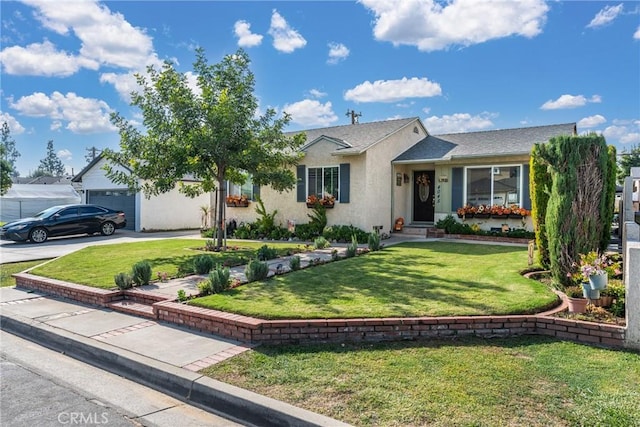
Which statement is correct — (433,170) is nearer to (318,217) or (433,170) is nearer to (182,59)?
(318,217)

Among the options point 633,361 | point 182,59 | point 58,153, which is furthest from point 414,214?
point 58,153

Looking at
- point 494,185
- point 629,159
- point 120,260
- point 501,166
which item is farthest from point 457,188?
point 629,159

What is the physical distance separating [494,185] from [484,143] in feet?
5.70

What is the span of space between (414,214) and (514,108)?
779 cm

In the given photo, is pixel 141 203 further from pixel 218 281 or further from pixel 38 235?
pixel 218 281

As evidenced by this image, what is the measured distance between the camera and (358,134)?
53.2ft

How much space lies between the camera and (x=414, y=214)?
16.8 meters

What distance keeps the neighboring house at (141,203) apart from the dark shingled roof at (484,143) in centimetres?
1278

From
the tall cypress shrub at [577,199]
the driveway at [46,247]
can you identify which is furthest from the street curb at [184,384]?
the driveway at [46,247]

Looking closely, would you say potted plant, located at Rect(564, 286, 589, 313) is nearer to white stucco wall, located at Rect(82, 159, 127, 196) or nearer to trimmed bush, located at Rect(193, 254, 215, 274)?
trimmed bush, located at Rect(193, 254, 215, 274)

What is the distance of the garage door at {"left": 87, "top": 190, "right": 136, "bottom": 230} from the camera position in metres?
21.6

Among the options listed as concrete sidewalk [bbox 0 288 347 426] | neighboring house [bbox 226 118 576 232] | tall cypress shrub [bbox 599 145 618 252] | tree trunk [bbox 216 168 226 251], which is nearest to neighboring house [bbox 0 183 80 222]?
neighboring house [bbox 226 118 576 232]

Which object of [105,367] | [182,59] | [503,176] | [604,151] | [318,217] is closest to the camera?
[105,367]

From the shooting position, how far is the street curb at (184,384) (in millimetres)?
3326
